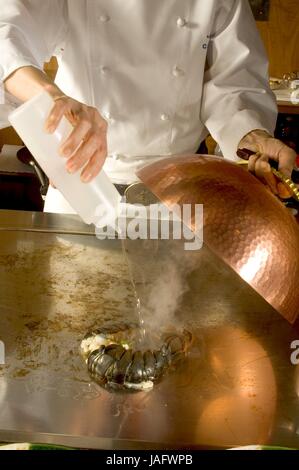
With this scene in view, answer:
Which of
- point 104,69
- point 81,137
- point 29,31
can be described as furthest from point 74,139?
point 104,69

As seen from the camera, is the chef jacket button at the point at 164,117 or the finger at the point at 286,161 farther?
the chef jacket button at the point at 164,117

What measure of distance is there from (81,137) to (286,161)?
1.51ft

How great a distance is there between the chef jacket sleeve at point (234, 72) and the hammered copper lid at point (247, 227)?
2.50 feet

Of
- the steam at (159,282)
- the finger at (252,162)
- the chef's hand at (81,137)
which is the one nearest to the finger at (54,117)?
the chef's hand at (81,137)

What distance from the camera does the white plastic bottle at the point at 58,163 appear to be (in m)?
0.91

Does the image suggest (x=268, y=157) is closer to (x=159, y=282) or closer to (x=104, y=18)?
(x=159, y=282)

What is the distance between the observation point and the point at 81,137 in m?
0.87

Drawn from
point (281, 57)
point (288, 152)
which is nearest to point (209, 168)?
point (288, 152)

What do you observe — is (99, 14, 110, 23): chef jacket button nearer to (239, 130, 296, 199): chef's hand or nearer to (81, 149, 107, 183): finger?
(239, 130, 296, 199): chef's hand

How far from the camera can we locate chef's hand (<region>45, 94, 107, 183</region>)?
34.1 inches

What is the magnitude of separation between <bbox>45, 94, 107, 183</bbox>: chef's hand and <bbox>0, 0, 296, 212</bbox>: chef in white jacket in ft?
1.60

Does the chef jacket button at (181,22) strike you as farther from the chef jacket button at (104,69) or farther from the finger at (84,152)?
the finger at (84,152)

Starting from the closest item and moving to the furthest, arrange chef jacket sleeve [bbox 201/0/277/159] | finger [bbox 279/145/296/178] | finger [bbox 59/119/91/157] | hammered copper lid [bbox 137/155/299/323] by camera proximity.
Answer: hammered copper lid [bbox 137/155/299/323]
finger [bbox 59/119/91/157]
finger [bbox 279/145/296/178]
chef jacket sleeve [bbox 201/0/277/159]

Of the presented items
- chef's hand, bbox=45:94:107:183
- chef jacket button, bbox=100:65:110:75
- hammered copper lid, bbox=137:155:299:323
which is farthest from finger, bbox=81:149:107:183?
chef jacket button, bbox=100:65:110:75
